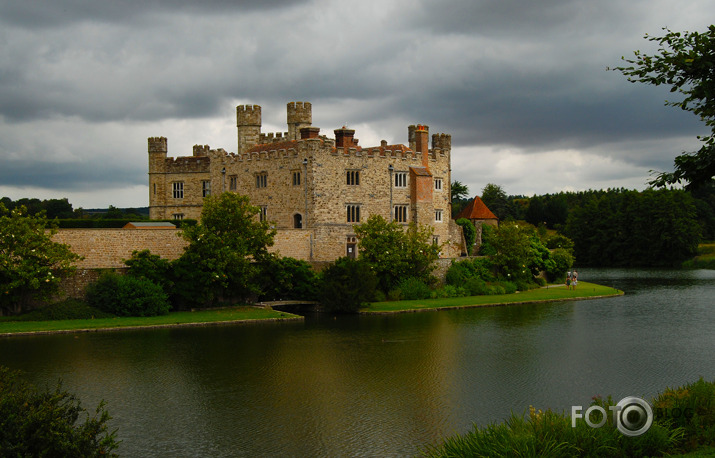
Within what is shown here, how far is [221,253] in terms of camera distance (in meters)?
38.2

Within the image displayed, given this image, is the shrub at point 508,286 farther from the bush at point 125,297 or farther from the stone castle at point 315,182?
the bush at point 125,297

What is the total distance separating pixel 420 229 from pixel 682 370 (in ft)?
84.9

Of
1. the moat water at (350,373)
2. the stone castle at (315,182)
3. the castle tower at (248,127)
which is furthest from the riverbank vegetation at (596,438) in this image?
the castle tower at (248,127)

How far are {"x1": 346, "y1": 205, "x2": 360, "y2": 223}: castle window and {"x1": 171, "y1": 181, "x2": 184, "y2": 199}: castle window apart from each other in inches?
611

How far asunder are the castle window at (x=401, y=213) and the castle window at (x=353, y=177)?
3.55m

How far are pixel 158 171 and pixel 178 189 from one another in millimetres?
2188

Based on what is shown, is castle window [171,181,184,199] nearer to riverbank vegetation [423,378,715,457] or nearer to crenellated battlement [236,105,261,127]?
crenellated battlement [236,105,261,127]

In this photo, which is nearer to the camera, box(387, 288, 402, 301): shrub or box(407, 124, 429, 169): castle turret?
box(387, 288, 402, 301): shrub

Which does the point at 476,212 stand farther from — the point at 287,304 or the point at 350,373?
the point at 350,373

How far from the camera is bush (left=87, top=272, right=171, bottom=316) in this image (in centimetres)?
3594

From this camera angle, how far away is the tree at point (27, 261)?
33406 millimetres

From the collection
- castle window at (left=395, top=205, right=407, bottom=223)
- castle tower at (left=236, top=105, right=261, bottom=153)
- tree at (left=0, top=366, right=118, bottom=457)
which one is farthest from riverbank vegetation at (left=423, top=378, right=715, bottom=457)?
castle tower at (left=236, top=105, right=261, bottom=153)

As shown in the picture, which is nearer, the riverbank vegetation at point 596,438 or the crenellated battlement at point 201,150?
the riverbank vegetation at point 596,438

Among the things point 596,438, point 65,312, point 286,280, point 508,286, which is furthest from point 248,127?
point 596,438
